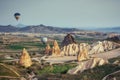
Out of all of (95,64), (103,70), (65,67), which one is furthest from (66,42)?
(103,70)

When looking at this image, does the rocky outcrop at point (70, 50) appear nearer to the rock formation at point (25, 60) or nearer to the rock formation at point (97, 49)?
the rock formation at point (97, 49)

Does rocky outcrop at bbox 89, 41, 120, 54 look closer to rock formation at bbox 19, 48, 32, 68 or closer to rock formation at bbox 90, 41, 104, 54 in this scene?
rock formation at bbox 90, 41, 104, 54

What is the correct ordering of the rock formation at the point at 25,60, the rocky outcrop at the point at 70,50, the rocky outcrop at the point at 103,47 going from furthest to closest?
1. the rocky outcrop at the point at 103,47
2. the rocky outcrop at the point at 70,50
3. the rock formation at the point at 25,60

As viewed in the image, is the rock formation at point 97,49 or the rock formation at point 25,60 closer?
the rock formation at point 25,60

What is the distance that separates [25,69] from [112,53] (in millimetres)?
58359

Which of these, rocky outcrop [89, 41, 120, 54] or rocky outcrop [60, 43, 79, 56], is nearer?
rocky outcrop [60, 43, 79, 56]

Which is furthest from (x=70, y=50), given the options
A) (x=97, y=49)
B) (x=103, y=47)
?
(x=103, y=47)

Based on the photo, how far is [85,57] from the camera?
492 ft

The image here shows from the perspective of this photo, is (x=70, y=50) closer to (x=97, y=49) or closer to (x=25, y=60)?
(x=97, y=49)

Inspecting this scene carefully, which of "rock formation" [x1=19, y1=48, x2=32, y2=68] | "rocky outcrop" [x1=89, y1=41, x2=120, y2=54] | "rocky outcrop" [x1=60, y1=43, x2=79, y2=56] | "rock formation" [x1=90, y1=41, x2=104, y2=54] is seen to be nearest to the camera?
"rock formation" [x1=19, y1=48, x2=32, y2=68]

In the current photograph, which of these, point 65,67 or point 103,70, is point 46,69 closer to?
point 65,67

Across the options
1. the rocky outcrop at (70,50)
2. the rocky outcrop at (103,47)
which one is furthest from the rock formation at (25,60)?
the rocky outcrop at (103,47)

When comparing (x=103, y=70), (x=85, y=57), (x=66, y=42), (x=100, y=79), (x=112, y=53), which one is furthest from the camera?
(x=66, y=42)

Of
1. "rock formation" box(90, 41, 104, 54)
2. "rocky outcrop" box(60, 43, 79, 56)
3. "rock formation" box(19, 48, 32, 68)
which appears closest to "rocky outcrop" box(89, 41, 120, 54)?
"rock formation" box(90, 41, 104, 54)
